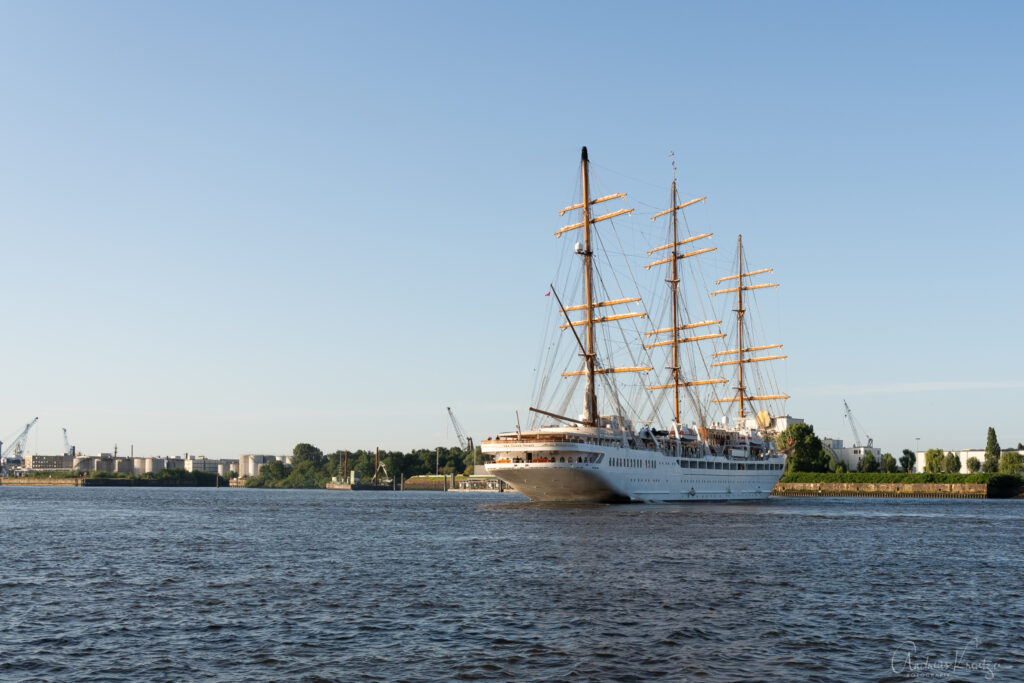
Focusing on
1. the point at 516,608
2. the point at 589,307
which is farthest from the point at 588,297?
the point at 516,608

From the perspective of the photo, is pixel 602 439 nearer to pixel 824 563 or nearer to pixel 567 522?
pixel 567 522

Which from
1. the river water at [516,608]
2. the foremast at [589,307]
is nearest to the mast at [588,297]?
the foremast at [589,307]

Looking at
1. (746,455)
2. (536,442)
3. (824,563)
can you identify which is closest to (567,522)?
(536,442)

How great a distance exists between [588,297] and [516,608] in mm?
98857

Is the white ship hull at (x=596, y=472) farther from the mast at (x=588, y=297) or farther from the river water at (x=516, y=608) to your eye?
the river water at (x=516, y=608)

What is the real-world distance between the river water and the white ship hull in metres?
38.4

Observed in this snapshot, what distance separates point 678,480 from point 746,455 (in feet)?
122

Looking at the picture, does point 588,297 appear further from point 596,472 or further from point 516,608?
point 516,608

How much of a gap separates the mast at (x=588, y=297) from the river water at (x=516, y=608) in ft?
194

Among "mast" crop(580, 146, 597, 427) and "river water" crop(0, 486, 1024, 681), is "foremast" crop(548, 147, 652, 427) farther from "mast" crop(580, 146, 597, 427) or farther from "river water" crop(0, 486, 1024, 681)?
"river water" crop(0, 486, 1024, 681)

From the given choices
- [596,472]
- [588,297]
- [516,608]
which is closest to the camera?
[516,608]

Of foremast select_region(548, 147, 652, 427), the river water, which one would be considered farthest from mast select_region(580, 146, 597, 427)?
the river water

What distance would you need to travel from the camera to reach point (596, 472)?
111 meters

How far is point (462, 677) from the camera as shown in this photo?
24.0 m
